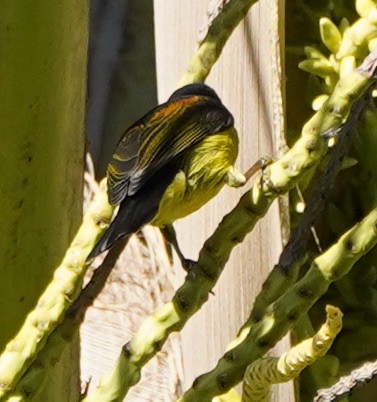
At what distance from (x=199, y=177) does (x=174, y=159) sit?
0.04 metres

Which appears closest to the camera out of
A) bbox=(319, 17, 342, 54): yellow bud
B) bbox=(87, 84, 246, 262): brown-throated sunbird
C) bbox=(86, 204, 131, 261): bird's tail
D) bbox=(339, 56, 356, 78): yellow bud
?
bbox=(86, 204, 131, 261): bird's tail

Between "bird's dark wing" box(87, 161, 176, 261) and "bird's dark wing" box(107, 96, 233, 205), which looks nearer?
"bird's dark wing" box(87, 161, 176, 261)

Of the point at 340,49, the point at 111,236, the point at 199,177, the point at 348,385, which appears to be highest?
the point at 340,49

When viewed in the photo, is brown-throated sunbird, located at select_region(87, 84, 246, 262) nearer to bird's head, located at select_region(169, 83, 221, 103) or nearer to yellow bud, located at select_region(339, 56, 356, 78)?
bird's head, located at select_region(169, 83, 221, 103)

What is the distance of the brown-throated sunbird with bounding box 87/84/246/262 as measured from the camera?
41.0 inches

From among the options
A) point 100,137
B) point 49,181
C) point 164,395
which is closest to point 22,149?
point 49,181

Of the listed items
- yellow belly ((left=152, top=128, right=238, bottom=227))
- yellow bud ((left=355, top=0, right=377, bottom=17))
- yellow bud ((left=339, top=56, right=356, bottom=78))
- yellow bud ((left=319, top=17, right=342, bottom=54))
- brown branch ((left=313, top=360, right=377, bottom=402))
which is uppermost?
yellow bud ((left=319, top=17, right=342, bottom=54))

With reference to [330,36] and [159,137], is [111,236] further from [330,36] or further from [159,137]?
[330,36]

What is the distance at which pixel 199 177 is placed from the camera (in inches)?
46.8

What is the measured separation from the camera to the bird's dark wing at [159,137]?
104 centimetres

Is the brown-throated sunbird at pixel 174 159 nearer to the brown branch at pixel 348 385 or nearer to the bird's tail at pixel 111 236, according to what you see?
the bird's tail at pixel 111 236

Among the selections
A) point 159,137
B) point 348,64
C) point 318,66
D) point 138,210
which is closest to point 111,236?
point 138,210

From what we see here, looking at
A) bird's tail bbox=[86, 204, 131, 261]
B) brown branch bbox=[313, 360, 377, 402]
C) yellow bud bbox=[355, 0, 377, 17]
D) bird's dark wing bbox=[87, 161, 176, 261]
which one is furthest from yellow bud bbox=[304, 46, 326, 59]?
brown branch bbox=[313, 360, 377, 402]

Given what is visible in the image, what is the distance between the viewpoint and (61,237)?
3.11 feet
